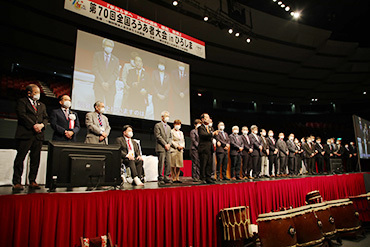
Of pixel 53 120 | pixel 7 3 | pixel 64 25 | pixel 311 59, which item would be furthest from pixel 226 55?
pixel 53 120

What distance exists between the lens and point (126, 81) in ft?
23.6

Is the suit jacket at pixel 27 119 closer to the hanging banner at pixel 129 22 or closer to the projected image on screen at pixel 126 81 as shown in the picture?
the projected image on screen at pixel 126 81

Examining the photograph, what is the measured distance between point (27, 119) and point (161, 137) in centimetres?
243

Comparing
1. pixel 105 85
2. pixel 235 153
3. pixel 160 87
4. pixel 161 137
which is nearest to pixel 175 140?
pixel 161 137

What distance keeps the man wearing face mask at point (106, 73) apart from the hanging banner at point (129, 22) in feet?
4.11

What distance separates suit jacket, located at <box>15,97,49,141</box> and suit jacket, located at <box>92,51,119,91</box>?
2.95m

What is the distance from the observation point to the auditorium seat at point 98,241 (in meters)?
2.60

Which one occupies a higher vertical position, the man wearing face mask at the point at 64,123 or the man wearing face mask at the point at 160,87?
the man wearing face mask at the point at 160,87

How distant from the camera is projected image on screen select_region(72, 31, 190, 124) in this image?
6.47m

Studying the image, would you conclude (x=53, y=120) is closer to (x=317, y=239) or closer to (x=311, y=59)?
(x=317, y=239)

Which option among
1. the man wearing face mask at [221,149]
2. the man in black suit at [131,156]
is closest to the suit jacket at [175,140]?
the man in black suit at [131,156]

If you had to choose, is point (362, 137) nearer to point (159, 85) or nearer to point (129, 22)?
point (159, 85)

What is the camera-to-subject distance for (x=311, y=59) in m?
12.9

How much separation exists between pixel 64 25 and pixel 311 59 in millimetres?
11970
